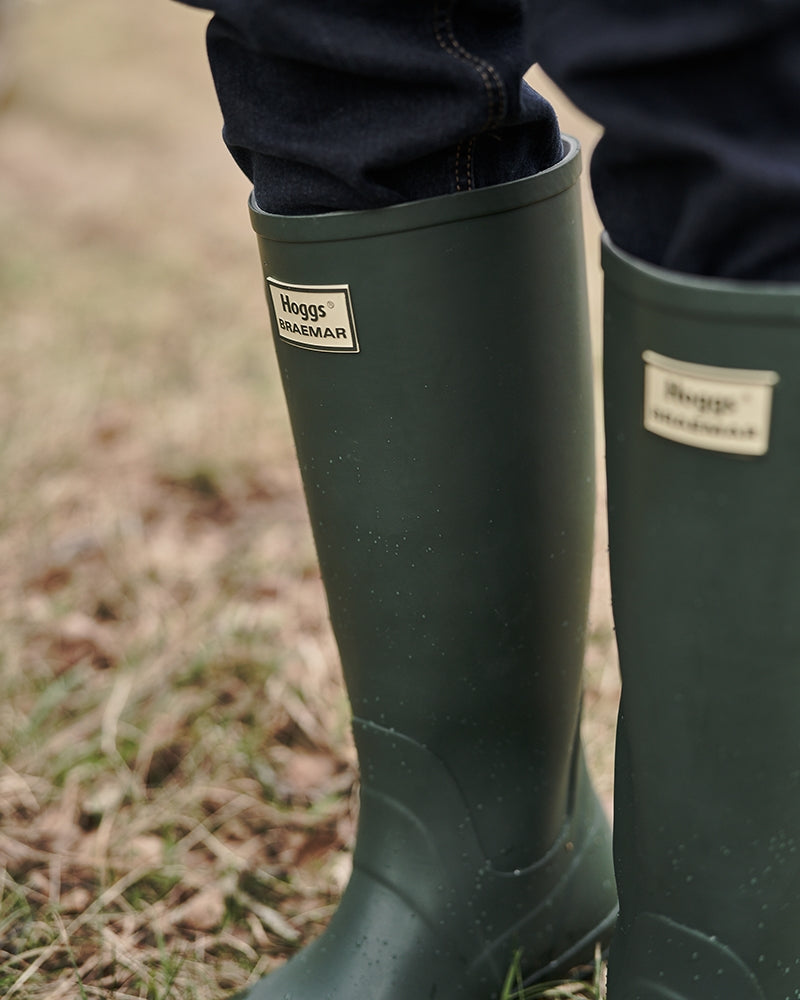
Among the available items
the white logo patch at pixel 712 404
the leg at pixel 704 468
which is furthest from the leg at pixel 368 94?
the white logo patch at pixel 712 404

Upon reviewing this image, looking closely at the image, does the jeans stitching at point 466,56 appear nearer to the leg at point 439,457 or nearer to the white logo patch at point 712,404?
the leg at point 439,457

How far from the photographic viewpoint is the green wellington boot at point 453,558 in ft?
2.37

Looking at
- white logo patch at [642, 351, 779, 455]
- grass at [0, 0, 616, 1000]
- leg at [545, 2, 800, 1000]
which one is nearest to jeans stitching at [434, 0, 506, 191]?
leg at [545, 2, 800, 1000]

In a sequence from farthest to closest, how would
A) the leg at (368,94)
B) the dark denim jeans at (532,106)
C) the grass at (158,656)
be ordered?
1. the grass at (158,656)
2. the leg at (368,94)
3. the dark denim jeans at (532,106)

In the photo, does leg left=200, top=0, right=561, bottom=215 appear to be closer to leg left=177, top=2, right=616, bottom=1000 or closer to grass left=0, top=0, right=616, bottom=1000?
leg left=177, top=2, right=616, bottom=1000

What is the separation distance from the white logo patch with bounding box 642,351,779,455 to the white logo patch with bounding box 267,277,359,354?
0.23 meters

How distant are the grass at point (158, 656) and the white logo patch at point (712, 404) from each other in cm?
63

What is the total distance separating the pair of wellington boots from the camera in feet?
1.93

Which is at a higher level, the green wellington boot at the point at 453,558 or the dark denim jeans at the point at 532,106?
the dark denim jeans at the point at 532,106

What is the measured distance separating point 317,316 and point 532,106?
209 millimetres

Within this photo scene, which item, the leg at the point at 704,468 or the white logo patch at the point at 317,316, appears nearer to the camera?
the leg at the point at 704,468

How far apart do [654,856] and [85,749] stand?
815mm

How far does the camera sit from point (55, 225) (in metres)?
3.59

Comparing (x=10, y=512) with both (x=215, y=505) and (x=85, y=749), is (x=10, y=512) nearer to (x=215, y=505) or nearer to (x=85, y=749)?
(x=215, y=505)
